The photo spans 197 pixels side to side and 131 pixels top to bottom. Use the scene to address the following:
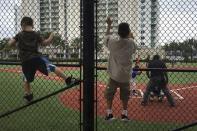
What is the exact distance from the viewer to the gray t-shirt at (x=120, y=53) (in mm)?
7023

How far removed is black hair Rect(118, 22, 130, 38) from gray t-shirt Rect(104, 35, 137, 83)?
0.27 feet

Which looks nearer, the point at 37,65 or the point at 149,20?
the point at 149,20

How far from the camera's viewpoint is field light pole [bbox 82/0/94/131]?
5.94 metres

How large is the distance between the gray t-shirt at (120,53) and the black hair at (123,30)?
83 millimetres

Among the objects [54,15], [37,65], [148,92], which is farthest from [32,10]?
[148,92]

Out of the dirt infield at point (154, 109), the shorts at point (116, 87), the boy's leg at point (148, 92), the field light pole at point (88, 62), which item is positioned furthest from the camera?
Answer: the boy's leg at point (148, 92)

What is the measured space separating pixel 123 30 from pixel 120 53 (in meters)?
0.35

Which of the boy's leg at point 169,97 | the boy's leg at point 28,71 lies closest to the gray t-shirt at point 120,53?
the boy's leg at point 28,71

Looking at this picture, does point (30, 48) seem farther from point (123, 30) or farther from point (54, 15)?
point (123, 30)

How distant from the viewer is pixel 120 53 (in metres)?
7.05

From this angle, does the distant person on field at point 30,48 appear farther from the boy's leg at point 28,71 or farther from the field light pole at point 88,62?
the field light pole at point 88,62

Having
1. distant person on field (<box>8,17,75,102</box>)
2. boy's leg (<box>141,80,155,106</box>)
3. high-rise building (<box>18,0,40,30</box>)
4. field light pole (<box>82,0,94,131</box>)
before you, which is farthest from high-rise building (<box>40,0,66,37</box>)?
boy's leg (<box>141,80,155,106</box>)

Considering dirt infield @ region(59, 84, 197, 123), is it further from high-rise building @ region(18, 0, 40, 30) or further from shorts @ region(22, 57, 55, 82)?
high-rise building @ region(18, 0, 40, 30)

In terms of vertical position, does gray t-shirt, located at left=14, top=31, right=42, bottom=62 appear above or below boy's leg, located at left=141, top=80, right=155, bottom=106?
above
